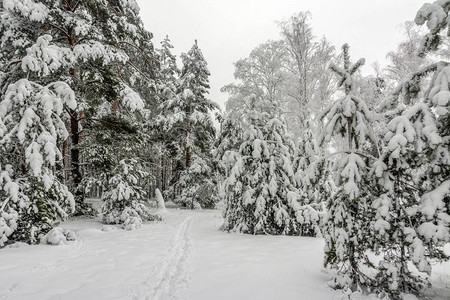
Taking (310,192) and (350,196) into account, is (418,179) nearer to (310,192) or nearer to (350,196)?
(350,196)

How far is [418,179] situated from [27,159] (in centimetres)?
838

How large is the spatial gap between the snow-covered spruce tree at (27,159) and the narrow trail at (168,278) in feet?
12.2

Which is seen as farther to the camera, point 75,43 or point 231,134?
point 231,134

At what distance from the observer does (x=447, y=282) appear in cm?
469

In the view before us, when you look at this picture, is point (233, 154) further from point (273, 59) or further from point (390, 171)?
point (273, 59)

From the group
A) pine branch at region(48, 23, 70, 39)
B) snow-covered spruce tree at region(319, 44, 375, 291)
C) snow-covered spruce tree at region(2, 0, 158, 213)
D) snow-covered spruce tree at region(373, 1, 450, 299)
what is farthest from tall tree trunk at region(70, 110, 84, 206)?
snow-covered spruce tree at region(373, 1, 450, 299)

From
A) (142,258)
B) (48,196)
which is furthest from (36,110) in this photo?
(142,258)

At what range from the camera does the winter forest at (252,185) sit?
3.81 meters

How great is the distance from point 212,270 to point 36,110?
20.2 ft

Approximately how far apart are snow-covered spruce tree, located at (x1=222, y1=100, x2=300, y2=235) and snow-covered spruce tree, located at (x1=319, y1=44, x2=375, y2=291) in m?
4.74

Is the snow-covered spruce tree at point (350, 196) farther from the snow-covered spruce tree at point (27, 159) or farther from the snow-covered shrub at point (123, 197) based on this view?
the snow-covered shrub at point (123, 197)

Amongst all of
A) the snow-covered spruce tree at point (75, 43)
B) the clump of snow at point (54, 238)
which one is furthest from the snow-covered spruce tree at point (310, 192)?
the snow-covered spruce tree at point (75, 43)

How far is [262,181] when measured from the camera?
9586mm

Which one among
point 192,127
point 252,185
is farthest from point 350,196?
point 192,127
